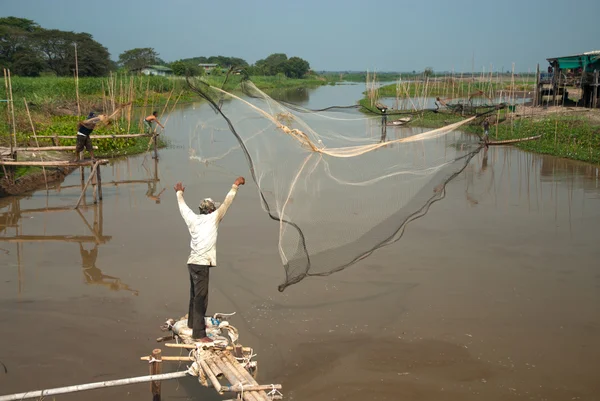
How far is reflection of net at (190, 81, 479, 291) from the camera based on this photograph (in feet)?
16.7

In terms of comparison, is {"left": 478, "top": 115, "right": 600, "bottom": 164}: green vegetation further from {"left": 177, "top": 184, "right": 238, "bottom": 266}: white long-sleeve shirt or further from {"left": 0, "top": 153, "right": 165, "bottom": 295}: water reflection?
{"left": 177, "top": 184, "right": 238, "bottom": 266}: white long-sleeve shirt

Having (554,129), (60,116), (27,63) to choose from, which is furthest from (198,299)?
(27,63)

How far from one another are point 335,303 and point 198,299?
2215mm

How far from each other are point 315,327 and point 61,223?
4.90m

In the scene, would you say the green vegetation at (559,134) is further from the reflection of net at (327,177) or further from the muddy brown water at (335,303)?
the reflection of net at (327,177)

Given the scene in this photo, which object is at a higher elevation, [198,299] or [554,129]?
[554,129]

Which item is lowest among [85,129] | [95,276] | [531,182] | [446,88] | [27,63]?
[95,276]

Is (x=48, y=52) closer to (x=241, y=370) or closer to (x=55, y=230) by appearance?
(x=55, y=230)

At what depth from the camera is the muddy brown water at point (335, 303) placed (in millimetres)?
4621

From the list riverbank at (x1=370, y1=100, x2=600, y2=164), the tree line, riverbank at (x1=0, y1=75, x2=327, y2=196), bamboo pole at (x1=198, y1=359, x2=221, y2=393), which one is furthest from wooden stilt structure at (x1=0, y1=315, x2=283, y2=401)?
the tree line

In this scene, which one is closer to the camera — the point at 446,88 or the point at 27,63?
the point at 27,63

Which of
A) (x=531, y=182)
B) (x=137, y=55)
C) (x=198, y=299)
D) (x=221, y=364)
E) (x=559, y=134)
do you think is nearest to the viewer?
(x=221, y=364)

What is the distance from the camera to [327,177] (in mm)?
5637

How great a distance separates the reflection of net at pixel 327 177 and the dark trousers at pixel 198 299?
881mm
